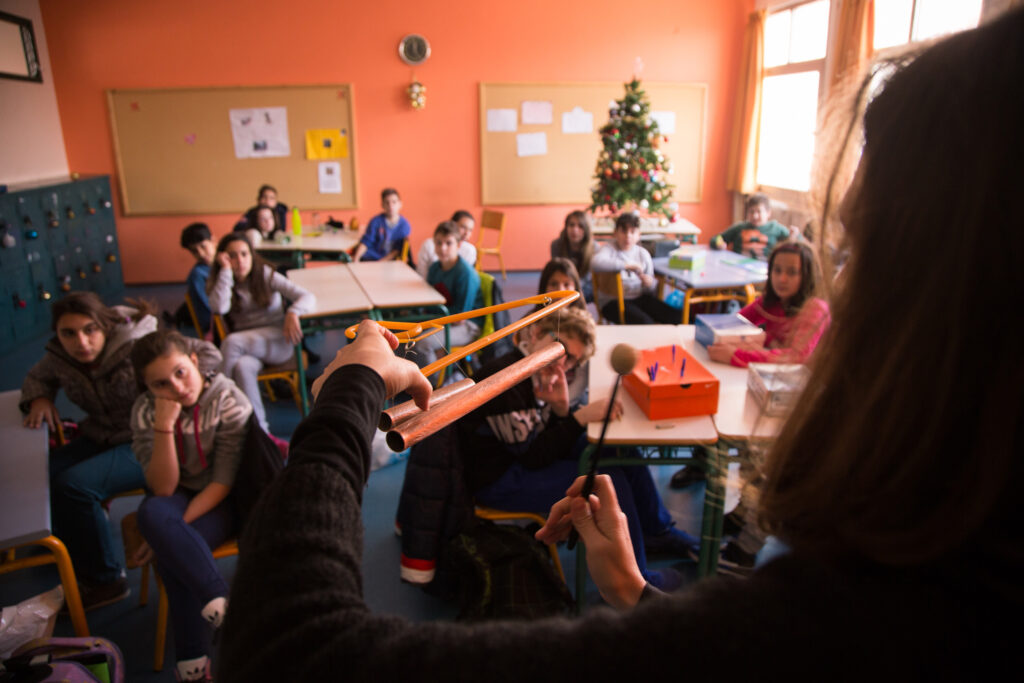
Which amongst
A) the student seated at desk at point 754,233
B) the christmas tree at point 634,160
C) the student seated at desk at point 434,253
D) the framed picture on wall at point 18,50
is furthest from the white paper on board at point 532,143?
the framed picture on wall at point 18,50

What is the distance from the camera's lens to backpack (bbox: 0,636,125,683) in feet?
4.69

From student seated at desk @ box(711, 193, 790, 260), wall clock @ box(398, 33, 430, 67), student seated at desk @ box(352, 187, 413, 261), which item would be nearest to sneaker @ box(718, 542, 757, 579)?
student seated at desk @ box(711, 193, 790, 260)

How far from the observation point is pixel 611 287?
4387 millimetres

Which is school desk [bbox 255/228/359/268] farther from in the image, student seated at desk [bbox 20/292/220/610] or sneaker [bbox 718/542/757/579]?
sneaker [bbox 718/542/757/579]

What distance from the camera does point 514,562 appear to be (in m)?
2.08

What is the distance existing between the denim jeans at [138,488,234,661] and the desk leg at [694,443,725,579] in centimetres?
155

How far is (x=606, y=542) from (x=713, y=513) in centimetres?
152

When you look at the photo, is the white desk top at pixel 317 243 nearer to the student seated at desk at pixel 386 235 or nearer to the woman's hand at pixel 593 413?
the student seated at desk at pixel 386 235

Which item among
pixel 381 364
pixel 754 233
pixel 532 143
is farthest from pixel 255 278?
pixel 532 143

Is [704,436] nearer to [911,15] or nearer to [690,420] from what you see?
[690,420]

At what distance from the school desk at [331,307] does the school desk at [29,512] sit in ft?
4.11

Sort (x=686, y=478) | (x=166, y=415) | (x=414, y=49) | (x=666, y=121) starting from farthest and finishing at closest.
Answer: (x=666, y=121)
(x=414, y=49)
(x=686, y=478)
(x=166, y=415)

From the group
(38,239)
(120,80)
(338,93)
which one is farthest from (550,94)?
(38,239)

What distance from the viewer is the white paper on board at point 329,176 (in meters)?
7.18
